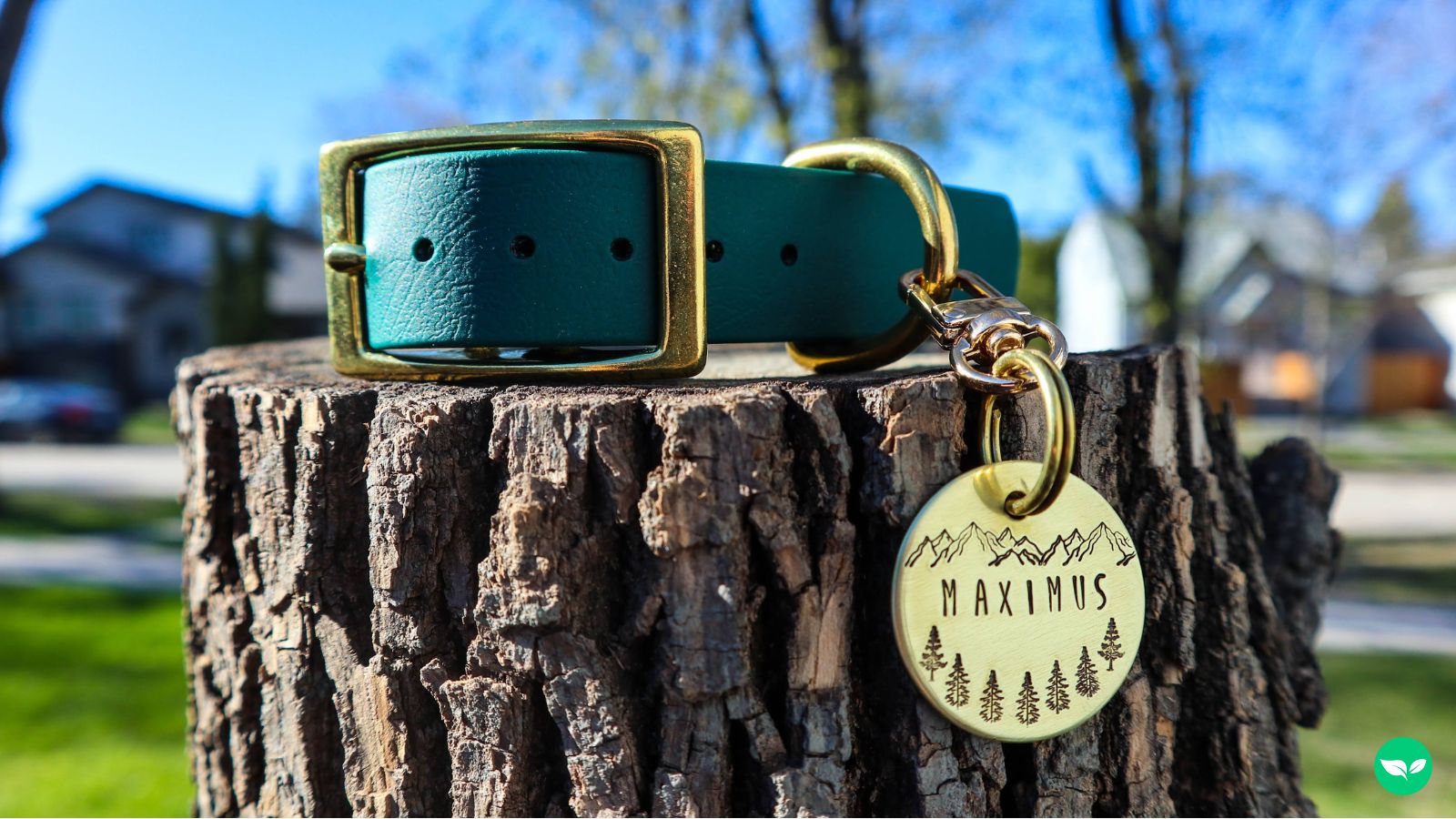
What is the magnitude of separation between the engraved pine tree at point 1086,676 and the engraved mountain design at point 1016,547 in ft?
0.42

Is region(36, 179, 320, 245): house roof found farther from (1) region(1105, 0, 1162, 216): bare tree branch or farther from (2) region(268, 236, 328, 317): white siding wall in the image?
(1) region(1105, 0, 1162, 216): bare tree branch

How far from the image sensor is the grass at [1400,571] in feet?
24.7

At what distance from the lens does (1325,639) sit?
6.12 metres

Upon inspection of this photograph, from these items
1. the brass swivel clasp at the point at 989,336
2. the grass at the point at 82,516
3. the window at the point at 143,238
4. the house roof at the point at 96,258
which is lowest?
the grass at the point at 82,516

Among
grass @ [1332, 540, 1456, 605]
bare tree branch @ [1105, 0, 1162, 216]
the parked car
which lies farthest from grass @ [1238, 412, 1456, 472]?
the parked car

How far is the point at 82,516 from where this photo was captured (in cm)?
1109

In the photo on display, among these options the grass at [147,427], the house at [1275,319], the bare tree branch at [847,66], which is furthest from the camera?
the house at [1275,319]

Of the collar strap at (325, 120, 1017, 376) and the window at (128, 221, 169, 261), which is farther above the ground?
the window at (128, 221, 169, 261)

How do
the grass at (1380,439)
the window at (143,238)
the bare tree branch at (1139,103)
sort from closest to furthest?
the bare tree branch at (1139,103) → the grass at (1380,439) → the window at (143,238)

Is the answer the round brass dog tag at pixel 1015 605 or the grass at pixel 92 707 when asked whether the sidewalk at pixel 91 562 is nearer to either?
the grass at pixel 92 707

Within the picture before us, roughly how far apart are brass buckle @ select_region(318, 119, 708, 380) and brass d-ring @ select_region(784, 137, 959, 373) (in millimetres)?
293

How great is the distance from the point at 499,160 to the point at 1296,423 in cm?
2509

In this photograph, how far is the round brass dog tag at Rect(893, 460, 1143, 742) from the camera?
1.19 metres

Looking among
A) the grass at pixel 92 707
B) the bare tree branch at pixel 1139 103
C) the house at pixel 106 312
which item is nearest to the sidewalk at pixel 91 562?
Result: the grass at pixel 92 707
